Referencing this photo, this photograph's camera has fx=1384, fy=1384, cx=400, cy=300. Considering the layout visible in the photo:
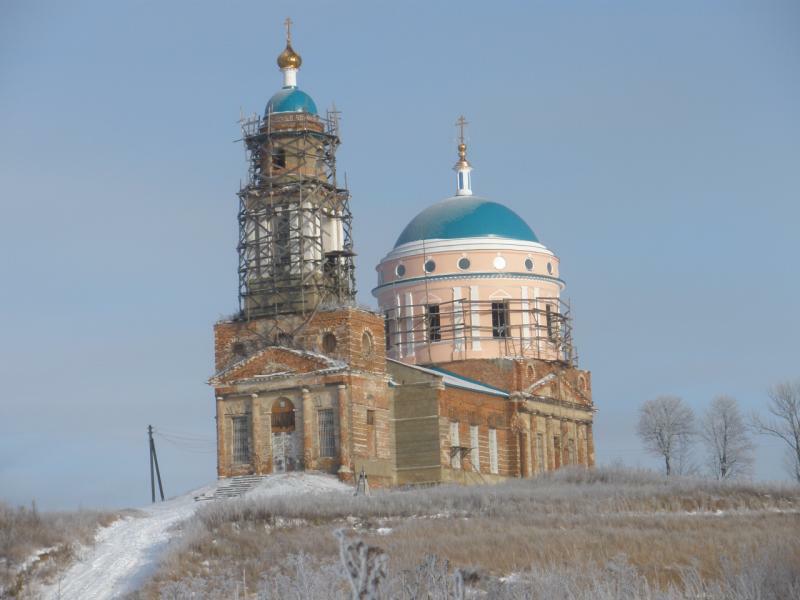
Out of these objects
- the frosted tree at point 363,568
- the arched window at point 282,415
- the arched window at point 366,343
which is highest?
the arched window at point 366,343

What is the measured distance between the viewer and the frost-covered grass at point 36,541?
31.6 meters

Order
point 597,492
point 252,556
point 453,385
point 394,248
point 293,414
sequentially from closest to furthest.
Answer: point 252,556, point 597,492, point 293,414, point 453,385, point 394,248

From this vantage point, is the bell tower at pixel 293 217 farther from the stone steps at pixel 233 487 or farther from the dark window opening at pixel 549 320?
the dark window opening at pixel 549 320

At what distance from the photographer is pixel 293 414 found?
49.5m

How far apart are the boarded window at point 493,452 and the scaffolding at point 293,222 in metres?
8.92

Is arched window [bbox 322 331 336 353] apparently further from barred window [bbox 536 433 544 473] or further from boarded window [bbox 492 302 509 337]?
barred window [bbox 536 433 544 473]

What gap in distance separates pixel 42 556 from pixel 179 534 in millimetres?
3471

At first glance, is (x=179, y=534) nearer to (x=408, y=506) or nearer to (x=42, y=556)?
(x=42, y=556)

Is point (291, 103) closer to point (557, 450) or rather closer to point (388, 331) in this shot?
point (388, 331)

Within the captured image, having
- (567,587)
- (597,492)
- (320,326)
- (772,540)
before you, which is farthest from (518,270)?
→ (567,587)

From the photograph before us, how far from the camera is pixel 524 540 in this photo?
30.0m

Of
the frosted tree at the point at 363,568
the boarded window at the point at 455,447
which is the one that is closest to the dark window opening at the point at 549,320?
the boarded window at the point at 455,447

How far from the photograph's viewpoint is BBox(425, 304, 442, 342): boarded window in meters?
60.8

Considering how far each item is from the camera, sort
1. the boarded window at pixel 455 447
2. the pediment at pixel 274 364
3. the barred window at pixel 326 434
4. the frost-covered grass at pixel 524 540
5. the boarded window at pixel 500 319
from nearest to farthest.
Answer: the frost-covered grass at pixel 524 540
the barred window at pixel 326 434
the pediment at pixel 274 364
the boarded window at pixel 455 447
the boarded window at pixel 500 319
